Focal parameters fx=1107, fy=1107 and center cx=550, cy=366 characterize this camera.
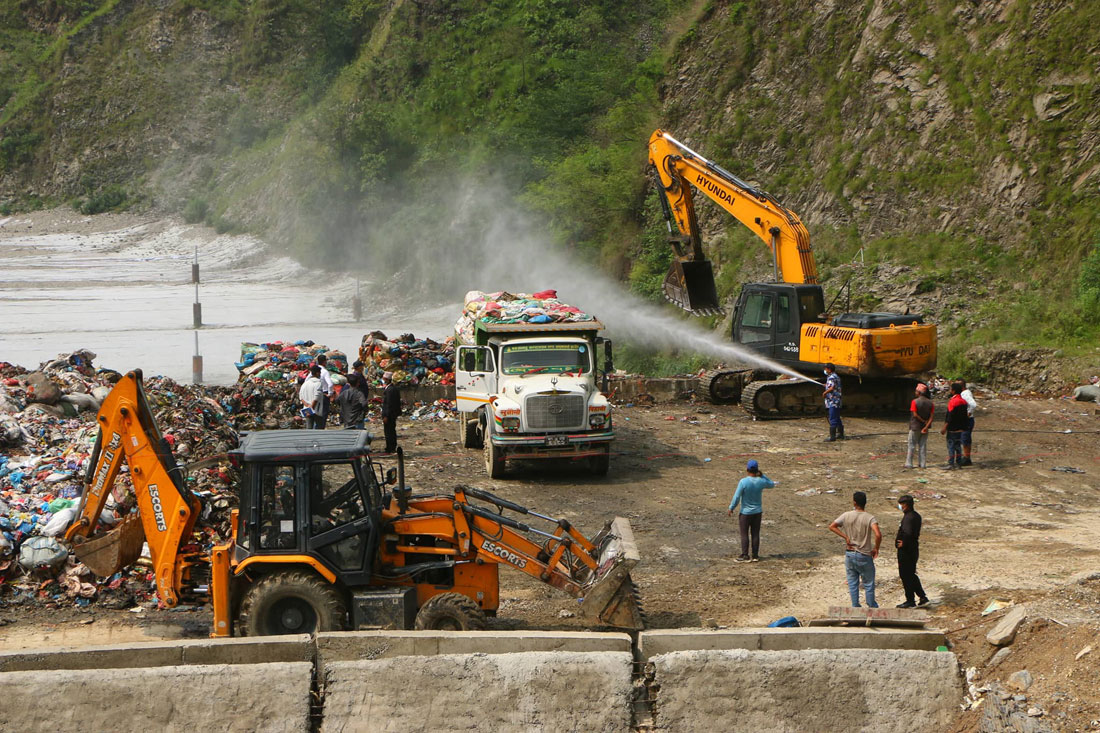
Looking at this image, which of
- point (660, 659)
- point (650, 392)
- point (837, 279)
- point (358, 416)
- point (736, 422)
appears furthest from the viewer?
point (837, 279)

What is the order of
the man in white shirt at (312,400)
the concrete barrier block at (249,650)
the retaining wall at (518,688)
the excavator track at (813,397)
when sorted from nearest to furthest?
1. the retaining wall at (518,688)
2. the concrete barrier block at (249,650)
3. the man in white shirt at (312,400)
4. the excavator track at (813,397)

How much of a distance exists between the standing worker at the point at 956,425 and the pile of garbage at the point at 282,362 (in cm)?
1220

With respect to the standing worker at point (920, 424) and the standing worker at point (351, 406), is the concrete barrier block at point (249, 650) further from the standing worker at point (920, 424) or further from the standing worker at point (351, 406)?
the standing worker at point (920, 424)

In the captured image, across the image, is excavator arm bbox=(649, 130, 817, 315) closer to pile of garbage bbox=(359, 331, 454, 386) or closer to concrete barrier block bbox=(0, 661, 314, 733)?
pile of garbage bbox=(359, 331, 454, 386)

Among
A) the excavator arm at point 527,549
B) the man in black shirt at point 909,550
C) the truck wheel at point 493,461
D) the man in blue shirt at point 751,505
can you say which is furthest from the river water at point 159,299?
the man in black shirt at point 909,550

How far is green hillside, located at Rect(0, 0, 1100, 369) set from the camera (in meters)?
26.6

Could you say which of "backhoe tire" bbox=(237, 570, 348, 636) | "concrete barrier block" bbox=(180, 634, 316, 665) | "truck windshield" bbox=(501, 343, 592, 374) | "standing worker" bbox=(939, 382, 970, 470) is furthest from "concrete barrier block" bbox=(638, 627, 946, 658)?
"truck windshield" bbox=(501, 343, 592, 374)

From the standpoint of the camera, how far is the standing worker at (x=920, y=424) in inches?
666

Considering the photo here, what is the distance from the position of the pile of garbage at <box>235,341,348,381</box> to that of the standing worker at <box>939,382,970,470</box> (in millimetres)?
12199

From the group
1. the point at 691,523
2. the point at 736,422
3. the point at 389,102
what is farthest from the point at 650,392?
the point at 389,102

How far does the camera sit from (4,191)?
226 ft

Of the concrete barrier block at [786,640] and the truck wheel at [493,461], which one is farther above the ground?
the truck wheel at [493,461]

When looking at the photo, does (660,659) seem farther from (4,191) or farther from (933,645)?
(4,191)

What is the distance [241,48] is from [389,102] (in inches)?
847
